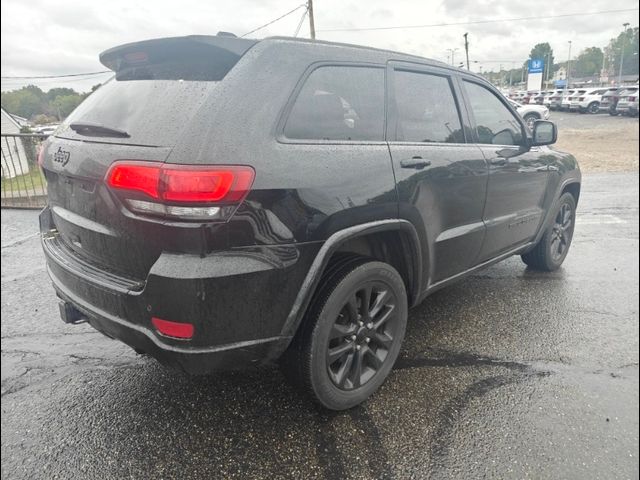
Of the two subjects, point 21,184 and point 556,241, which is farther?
point 21,184

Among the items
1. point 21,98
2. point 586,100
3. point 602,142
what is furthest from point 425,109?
point 586,100

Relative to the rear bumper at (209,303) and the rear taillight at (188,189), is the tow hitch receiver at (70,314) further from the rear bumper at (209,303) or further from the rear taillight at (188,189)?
the rear taillight at (188,189)

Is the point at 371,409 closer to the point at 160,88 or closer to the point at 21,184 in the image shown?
the point at 160,88

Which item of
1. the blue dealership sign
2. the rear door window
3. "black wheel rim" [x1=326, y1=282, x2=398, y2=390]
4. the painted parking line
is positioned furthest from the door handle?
the painted parking line

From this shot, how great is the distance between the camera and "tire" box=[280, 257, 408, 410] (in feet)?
7.18

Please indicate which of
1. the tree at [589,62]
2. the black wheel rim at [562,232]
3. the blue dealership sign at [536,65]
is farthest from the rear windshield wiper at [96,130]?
the blue dealership sign at [536,65]

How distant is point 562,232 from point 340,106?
3.35m

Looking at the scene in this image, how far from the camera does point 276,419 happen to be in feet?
7.79

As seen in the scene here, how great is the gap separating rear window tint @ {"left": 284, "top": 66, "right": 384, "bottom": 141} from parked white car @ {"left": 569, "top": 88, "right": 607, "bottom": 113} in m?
31.9

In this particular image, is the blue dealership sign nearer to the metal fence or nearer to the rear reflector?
the rear reflector

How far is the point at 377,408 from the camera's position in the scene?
2490 mm

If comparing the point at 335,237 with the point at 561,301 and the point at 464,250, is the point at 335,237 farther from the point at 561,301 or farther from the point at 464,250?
the point at 561,301

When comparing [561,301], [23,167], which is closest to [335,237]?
[561,301]

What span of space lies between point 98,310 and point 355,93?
1.68m
